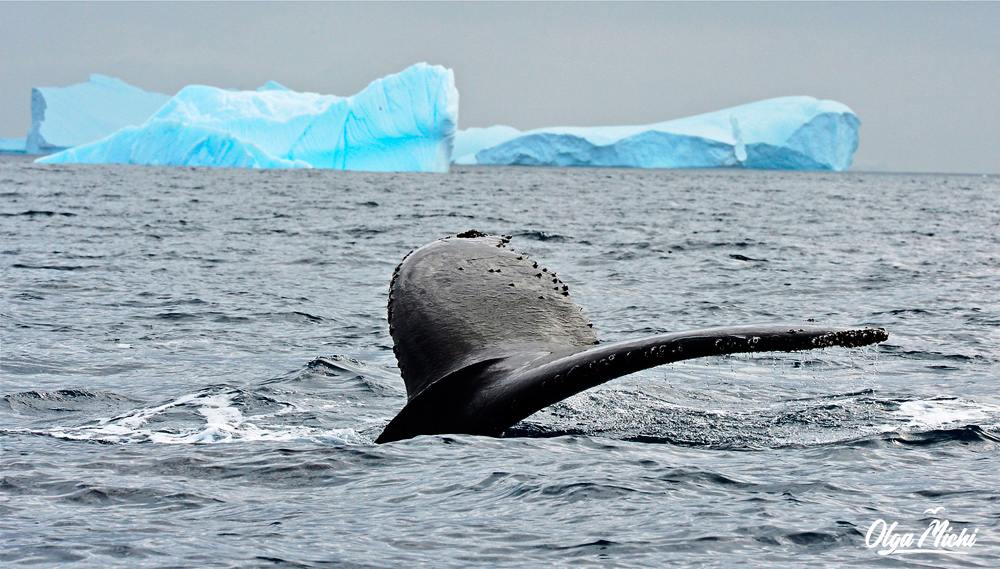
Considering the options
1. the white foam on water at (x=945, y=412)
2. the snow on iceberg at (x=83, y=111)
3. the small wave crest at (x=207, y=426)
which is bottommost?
the small wave crest at (x=207, y=426)

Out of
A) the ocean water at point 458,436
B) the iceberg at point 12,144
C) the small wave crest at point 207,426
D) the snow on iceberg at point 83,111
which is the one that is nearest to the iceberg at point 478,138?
the snow on iceberg at point 83,111

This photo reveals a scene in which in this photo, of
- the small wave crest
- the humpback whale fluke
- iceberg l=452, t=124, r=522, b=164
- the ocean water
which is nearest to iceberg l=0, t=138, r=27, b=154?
iceberg l=452, t=124, r=522, b=164

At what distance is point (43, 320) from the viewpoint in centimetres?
879

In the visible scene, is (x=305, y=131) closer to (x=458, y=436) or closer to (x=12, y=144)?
(x=458, y=436)

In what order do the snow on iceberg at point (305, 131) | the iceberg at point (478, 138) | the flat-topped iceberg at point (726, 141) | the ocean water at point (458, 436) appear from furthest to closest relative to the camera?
the iceberg at point (478, 138) → the flat-topped iceberg at point (726, 141) → the snow on iceberg at point (305, 131) → the ocean water at point (458, 436)

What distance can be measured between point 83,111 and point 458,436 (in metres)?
79.2

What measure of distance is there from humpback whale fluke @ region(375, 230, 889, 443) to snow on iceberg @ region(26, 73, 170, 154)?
2919 inches

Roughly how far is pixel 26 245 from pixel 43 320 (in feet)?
24.6

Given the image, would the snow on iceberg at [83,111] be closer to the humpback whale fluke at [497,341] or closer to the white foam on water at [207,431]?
the white foam on water at [207,431]

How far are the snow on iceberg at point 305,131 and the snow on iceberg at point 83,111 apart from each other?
17201 mm

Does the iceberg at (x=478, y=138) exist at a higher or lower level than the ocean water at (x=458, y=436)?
higher

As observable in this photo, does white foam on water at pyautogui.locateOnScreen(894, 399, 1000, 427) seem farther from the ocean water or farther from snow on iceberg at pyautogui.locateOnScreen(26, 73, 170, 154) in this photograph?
snow on iceberg at pyautogui.locateOnScreen(26, 73, 170, 154)

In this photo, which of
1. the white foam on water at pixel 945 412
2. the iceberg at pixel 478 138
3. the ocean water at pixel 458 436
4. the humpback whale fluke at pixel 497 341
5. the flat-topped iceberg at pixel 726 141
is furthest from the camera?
the iceberg at pixel 478 138

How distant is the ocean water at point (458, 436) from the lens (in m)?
3.34
